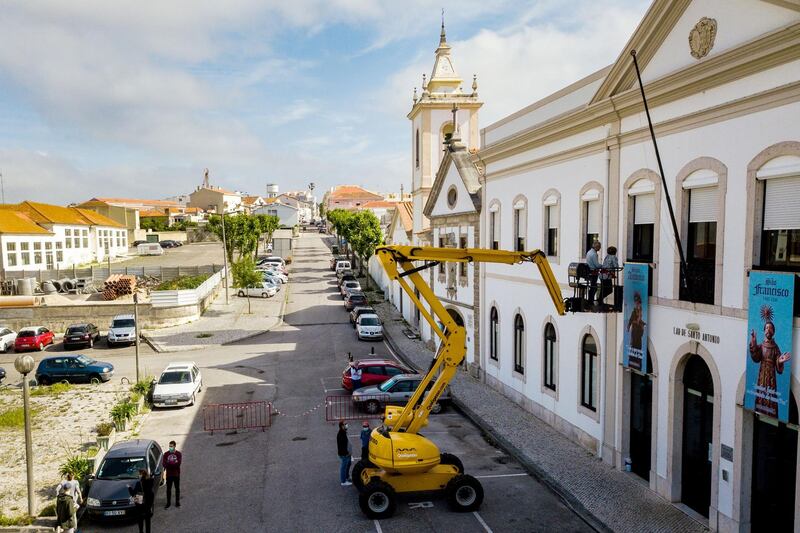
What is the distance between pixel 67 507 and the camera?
12242 millimetres

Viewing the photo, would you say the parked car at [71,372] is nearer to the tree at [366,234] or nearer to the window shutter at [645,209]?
the window shutter at [645,209]

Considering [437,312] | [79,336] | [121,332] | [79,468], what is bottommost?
[79,468]

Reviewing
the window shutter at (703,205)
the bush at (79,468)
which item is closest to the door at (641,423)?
the window shutter at (703,205)

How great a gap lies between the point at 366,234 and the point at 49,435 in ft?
128

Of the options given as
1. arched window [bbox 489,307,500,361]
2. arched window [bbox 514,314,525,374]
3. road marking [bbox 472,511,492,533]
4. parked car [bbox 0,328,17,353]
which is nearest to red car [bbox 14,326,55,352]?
parked car [bbox 0,328,17,353]

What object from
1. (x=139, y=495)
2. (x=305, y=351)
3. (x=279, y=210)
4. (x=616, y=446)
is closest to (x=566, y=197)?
(x=616, y=446)

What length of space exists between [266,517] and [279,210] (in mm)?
123692

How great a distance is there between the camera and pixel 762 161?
425 inches

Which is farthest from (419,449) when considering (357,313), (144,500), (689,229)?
(357,313)

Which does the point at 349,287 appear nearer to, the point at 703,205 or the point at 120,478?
the point at 120,478

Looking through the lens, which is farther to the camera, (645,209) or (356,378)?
(356,378)

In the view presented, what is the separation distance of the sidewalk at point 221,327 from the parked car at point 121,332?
1213 millimetres

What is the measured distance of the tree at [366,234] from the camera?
56.2 m

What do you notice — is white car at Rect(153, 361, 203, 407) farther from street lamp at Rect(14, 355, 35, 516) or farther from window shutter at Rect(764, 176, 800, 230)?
window shutter at Rect(764, 176, 800, 230)
